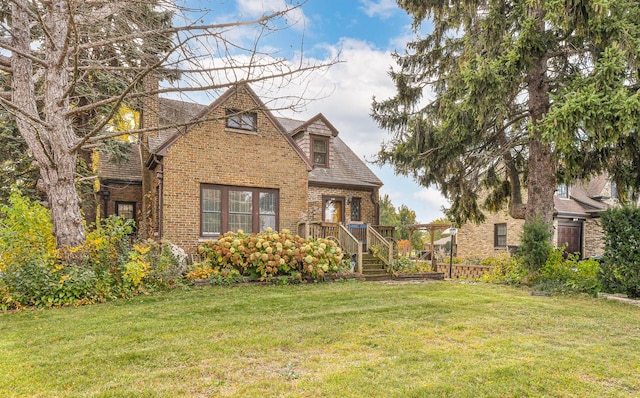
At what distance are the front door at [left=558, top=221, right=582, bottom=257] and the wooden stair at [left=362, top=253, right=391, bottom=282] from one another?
13.4 metres

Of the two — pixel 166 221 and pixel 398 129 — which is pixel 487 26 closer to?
pixel 398 129

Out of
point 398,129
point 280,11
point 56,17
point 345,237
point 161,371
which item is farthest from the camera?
point 398,129

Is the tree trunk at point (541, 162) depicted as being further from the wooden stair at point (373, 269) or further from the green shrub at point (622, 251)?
the wooden stair at point (373, 269)

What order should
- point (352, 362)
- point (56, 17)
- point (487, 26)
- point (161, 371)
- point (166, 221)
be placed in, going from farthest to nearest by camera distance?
point (166, 221) < point (487, 26) < point (56, 17) < point (352, 362) < point (161, 371)

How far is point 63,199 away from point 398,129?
33.3ft

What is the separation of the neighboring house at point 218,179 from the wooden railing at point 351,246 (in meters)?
1.83

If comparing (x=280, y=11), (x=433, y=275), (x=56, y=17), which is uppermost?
(x=56, y=17)

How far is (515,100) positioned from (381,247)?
649cm

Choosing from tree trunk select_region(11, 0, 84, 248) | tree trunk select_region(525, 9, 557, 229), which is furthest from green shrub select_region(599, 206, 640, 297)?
tree trunk select_region(11, 0, 84, 248)

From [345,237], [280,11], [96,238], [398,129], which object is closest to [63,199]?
[96,238]

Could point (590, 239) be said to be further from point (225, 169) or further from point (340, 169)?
point (225, 169)

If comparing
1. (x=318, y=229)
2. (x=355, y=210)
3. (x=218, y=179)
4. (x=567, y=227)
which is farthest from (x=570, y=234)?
(x=218, y=179)

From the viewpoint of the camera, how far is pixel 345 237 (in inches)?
506

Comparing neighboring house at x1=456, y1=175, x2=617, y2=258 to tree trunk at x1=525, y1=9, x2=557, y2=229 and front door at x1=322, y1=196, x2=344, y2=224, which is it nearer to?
front door at x1=322, y1=196, x2=344, y2=224
